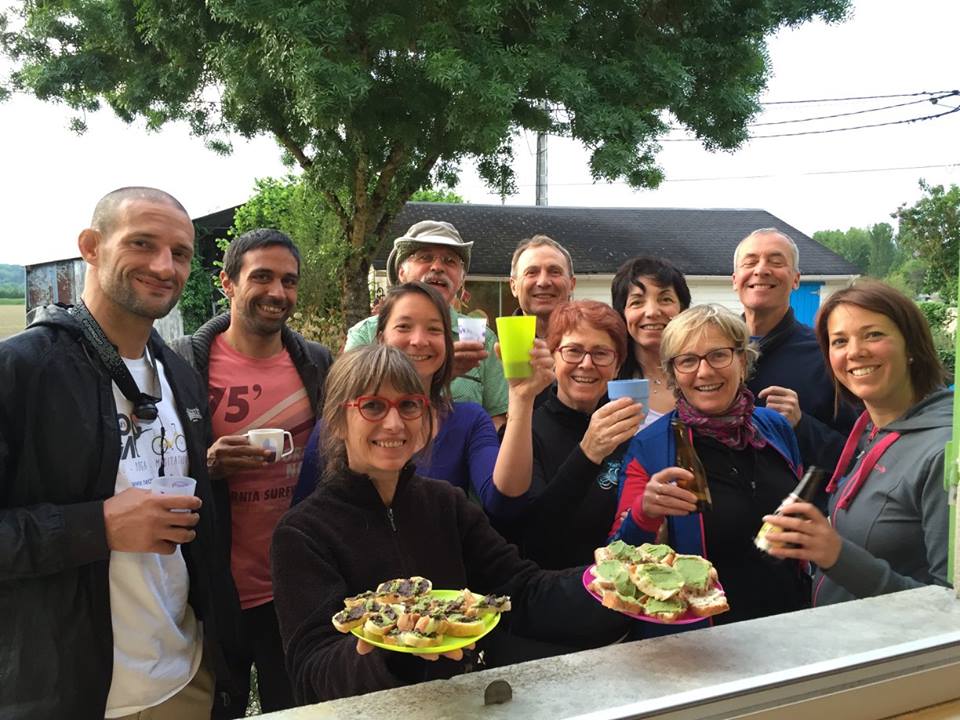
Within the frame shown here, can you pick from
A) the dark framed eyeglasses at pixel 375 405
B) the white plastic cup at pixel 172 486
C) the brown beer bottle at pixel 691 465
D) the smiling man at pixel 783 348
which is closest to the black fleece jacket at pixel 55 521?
the white plastic cup at pixel 172 486

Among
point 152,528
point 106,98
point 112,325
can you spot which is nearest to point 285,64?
point 106,98

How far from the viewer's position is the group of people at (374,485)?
1.50m

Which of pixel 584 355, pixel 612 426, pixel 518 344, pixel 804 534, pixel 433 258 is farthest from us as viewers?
pixel 433 258

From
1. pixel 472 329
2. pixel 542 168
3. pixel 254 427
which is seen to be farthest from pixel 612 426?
pixel 542 168

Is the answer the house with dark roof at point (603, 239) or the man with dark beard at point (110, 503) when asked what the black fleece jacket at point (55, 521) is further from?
the house with dark roof at point (603, 239)

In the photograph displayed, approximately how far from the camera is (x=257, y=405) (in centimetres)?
238

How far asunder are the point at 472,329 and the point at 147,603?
1.25 m

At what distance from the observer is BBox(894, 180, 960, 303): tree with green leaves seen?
85.4 inches

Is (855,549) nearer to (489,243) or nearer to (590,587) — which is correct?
(590,587)

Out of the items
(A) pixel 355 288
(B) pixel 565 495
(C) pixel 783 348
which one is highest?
(A) pixel 355 288

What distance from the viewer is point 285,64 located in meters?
7.72

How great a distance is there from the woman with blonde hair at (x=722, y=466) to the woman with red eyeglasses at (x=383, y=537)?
0.31 meters

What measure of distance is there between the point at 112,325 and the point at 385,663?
3.68 ft

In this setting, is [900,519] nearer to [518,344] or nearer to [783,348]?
[518,344]
